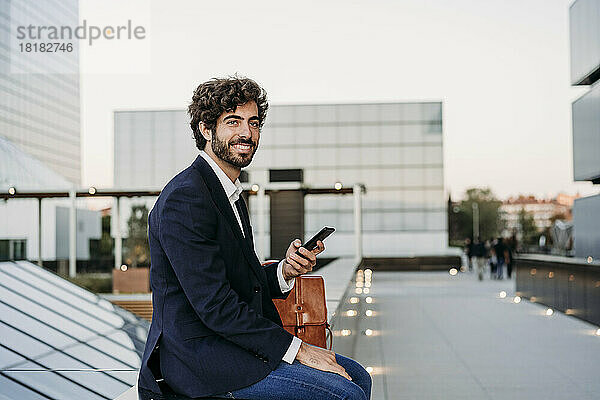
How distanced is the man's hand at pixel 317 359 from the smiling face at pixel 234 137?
0.67 m

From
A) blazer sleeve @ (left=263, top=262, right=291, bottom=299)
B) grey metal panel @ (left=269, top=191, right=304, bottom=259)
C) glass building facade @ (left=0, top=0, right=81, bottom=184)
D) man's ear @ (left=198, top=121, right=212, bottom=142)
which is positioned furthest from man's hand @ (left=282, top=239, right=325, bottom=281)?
grey metal panel @ (left=269, top=191, right=304, bottom=259)

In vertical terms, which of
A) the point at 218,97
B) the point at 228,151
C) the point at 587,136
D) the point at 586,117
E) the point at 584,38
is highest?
the point at 584,38

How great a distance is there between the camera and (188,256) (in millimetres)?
2227

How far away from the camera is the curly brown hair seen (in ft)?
8.21

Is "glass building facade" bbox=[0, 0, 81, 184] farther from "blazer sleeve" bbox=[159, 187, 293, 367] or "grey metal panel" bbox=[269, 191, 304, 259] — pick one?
"blazer sleeve" bbox=[159, 187, 293, 367]

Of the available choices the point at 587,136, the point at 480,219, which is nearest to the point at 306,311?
the point at 587,136

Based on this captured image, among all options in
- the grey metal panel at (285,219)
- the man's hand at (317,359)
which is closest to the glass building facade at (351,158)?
the grey metal panel at (285,219)

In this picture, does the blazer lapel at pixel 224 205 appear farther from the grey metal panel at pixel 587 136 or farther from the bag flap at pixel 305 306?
the grey metal panel at pixel 587 136

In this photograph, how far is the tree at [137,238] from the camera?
105 feet

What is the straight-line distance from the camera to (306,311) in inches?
127

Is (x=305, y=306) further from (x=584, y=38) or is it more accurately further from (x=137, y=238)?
(x=137, y=238)

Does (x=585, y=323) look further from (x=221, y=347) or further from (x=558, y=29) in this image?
(x=558, y=29)
